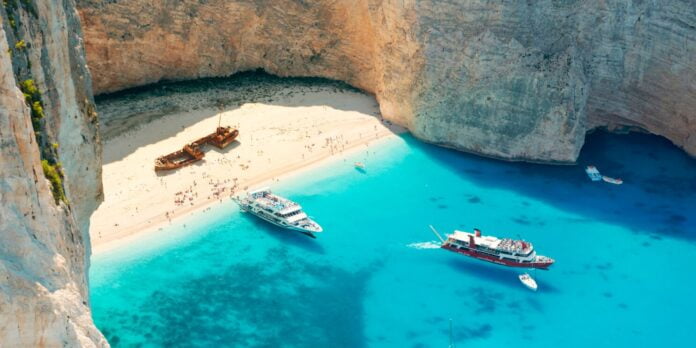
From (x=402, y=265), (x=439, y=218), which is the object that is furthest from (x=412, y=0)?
(x=402, y=265)

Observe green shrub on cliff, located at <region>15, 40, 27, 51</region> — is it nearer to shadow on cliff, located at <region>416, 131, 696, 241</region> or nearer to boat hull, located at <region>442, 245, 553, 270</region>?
boat hull, located at <region>442, 245, 553, 270</region>

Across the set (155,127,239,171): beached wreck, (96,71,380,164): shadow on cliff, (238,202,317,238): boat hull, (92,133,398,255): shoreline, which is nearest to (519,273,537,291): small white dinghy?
(238,202,317,238): boat hull

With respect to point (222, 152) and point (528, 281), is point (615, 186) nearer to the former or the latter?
point (528, 281)

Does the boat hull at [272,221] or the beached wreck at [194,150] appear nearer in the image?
the boat hull at [272,221]

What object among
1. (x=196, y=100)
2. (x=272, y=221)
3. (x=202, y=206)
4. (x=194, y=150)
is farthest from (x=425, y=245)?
(x=196, y=100)

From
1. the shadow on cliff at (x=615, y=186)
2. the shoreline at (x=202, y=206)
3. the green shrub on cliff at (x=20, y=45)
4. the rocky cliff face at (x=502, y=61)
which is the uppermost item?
the green shrub on cliff at (x=20, y=45)

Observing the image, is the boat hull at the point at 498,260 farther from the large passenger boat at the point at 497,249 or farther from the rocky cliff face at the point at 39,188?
the rocky cliff face at the point at 39,188

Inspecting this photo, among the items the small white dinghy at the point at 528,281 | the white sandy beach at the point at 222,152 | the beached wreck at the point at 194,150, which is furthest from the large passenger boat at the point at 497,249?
the beached wreck at the point at 194,150
